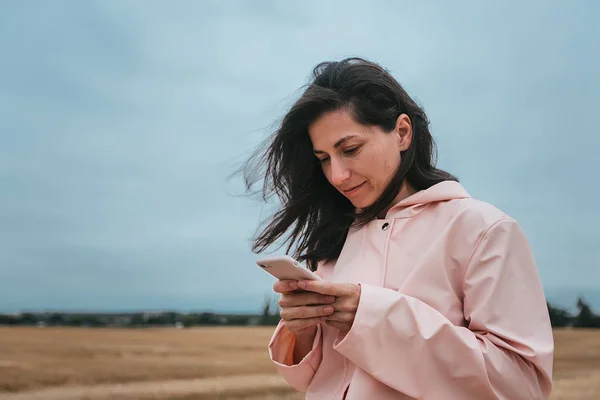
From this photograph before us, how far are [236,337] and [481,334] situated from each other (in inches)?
91.5

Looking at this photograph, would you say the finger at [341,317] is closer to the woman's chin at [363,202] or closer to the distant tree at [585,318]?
the woman's chin at [363,202]

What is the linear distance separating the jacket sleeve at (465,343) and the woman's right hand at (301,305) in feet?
0.20

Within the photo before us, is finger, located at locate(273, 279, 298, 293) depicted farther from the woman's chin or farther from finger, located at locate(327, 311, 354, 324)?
the woman's chin

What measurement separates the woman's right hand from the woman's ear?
39cm

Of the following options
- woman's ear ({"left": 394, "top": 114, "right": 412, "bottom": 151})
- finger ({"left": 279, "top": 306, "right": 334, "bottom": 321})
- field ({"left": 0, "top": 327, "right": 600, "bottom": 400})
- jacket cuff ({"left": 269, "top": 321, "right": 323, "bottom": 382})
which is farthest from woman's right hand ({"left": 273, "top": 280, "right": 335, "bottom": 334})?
field ({"left": 0, "top": 327, "right": 600, "bottom": 400})

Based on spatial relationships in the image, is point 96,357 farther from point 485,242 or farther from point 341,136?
point 485,242

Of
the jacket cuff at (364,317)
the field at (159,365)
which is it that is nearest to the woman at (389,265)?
the jacket cuff at (364,317)

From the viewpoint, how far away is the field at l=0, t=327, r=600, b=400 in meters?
2.49

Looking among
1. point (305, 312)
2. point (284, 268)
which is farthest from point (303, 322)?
point (284, 268)

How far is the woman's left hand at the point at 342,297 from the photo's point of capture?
3.27ft

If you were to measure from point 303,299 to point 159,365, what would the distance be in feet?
6.53

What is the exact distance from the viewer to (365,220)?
1.24m

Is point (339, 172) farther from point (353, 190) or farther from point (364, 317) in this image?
point (364, 317)

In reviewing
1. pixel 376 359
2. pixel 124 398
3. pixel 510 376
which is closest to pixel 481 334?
pixel 510 376
